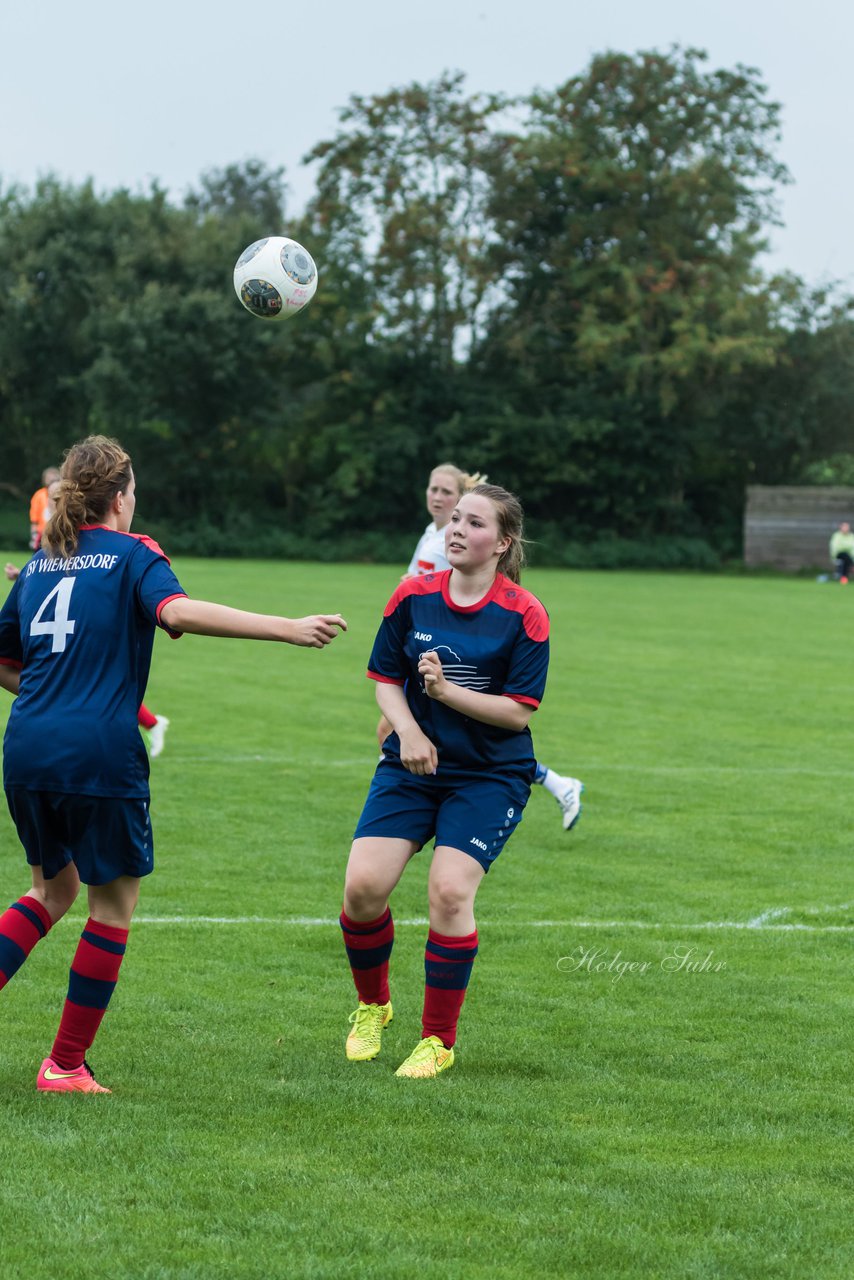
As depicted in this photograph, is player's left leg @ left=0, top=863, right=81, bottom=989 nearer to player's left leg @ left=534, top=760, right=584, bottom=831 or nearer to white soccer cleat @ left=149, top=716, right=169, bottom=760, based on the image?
player's left leg @ left=534, top=760, right=584, bottom=831

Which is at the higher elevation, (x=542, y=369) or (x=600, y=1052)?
(x=542, y=369)

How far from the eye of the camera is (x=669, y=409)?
46.8 meters

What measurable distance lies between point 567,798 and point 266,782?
2.38 meters

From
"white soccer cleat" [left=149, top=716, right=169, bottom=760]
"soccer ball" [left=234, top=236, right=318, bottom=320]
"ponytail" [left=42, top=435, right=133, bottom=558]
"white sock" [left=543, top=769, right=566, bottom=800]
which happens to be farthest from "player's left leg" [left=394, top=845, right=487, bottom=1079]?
"white soccer cleat" [left=149, top=716, right=169, bottom=760]

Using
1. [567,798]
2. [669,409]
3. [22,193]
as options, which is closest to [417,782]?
[567,798]

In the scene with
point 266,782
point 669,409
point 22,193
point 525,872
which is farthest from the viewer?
point 22,193

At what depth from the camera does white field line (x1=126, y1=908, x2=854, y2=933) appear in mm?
6547

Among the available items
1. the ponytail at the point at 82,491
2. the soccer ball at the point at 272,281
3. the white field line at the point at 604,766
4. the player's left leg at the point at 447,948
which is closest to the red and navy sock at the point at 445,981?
the player's left leg at the point at 447,948

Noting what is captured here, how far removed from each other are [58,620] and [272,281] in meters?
3.11

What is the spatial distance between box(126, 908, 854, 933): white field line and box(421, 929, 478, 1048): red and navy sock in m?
1.79

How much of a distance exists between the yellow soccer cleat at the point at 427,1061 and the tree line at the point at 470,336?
137 feet

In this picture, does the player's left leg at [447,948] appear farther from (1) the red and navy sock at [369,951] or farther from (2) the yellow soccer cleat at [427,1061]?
(1) the red and navy sock at [369,951]

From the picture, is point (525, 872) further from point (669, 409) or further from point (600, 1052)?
point (669, 409)
